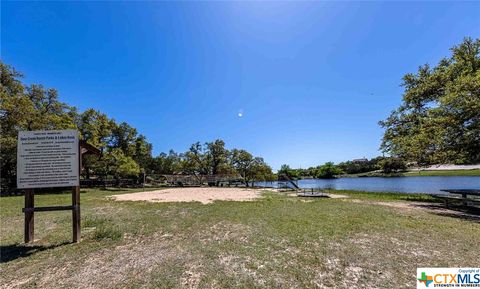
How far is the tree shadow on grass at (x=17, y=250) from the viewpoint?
4445mm

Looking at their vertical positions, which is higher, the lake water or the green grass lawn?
the green grass lawn

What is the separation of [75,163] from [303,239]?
6.09 meters

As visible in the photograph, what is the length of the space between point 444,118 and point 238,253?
12760 millimetres

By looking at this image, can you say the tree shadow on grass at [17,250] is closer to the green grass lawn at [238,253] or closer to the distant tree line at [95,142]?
the green grass lawn at [238,253]

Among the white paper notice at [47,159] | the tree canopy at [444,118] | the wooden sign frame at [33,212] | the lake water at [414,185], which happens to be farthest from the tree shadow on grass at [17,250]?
the lake water at [414,185]

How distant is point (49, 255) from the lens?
4.53 m

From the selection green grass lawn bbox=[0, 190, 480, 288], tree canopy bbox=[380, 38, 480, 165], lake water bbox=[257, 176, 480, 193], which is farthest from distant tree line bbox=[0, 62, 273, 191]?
tree canopy bbox=[380, 38, 480, 165]

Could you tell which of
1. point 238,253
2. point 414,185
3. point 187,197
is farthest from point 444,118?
point 414,185

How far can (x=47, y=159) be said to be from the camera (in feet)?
17.6

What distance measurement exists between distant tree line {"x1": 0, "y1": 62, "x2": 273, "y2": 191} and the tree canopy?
20.3 m

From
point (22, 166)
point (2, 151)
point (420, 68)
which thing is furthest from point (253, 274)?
point (2, 151)

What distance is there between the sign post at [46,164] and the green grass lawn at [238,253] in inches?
36.6

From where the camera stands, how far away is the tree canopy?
1056 cm

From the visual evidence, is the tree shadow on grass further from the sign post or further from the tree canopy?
the tree canopy
